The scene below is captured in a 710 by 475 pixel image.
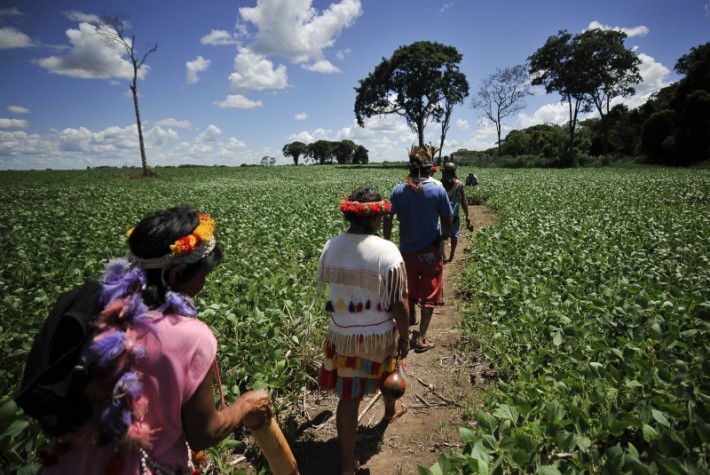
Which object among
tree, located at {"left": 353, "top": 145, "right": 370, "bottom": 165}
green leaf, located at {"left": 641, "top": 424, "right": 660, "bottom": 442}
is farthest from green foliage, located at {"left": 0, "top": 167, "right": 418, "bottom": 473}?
tree, located at {"left": 353, "top": 145, "right": 370, "bottom": 165}

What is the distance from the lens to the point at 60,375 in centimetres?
112

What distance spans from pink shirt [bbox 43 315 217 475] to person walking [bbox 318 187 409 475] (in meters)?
1.25

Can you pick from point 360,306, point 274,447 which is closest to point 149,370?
point 274,447

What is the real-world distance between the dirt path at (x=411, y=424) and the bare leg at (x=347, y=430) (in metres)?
0.23

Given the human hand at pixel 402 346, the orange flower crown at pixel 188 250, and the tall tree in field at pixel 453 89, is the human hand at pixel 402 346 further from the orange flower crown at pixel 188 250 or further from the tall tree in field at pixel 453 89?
the tall tree in field at pixel 453 89

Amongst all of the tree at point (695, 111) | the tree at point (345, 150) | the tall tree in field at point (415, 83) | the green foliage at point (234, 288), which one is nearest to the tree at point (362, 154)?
the tree at point (345, 150)

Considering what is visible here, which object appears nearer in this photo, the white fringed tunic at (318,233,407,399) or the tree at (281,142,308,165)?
the white fringed tunic at (318,233,407,399)

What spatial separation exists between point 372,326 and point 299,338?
1.58 metres

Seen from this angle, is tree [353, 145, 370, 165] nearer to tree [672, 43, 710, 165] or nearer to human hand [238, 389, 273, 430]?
tree [672, 43, 710, 165]

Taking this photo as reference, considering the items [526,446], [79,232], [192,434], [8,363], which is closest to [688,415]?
[526,446]

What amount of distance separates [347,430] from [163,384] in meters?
1.65

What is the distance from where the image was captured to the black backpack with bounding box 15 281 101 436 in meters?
1.11

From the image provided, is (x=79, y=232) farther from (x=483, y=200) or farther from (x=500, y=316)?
(x=483, y=200)

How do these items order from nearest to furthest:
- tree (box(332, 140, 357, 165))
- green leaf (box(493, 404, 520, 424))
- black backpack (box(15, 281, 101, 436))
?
black backpack (box(15, 281, 101, 436)) < green leaf (box(493, 404, 520, 424)) < tree (box(332, 140, 357, 165))
